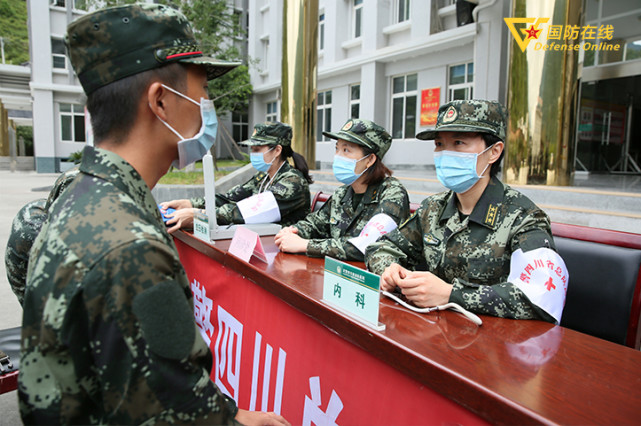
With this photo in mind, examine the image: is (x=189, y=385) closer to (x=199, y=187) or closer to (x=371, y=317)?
(x=371, y=317)

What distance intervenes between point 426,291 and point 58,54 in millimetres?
21750

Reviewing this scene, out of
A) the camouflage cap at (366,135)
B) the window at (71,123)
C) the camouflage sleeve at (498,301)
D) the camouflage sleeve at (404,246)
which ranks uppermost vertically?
the window at (71,123)

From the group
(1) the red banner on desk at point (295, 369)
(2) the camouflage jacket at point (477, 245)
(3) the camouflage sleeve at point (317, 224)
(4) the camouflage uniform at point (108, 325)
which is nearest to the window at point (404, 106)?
(3) the camouflage sleeve at point (317, 224)

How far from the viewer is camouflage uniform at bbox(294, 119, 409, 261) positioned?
6.66ft

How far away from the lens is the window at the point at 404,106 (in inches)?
460

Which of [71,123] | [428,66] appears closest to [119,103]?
[428,66]

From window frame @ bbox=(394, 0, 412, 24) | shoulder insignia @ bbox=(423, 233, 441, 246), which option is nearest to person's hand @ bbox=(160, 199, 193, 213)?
A: shoulder insignia @ bbox=(423, 233, 441, 246)

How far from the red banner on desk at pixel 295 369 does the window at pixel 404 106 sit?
1043cm

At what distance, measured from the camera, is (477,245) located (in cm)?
157

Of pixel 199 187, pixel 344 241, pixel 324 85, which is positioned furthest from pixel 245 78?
pixel 344 241

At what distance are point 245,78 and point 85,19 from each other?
50.1 feet

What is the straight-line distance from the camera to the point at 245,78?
15156mm

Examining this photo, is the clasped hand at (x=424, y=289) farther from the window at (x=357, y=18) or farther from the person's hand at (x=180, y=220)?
the window at (x=357, y=18)

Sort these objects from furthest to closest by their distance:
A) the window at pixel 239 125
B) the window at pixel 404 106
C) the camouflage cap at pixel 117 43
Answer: the window at pixel 239 125 < the window at pixel 404 106 < the camouflage cap at pixel 117 43
